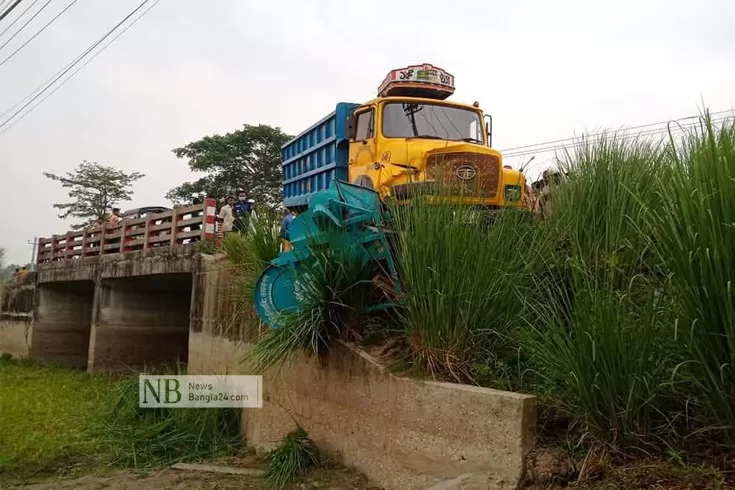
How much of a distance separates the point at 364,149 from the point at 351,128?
59 centimetres

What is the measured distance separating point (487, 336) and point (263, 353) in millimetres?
2135

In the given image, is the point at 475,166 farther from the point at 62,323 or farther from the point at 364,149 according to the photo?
the point at 62,323

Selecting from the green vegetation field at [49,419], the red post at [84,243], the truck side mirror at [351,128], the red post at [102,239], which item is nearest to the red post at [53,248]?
the red post at [84,243]

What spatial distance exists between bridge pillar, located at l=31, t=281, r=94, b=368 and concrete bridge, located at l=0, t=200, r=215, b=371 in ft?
0.09

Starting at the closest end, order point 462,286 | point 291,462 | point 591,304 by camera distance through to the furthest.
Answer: point 591,304 → point 462,286 → point 291,462

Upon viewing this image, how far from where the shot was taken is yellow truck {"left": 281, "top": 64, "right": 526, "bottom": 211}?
22.6ft

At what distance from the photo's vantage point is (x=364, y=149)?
7.98 m

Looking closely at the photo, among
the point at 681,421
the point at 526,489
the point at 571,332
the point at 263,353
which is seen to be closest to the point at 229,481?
the point at 263,353

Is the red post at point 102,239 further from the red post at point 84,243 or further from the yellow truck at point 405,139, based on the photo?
the yellow truck at point 405,139

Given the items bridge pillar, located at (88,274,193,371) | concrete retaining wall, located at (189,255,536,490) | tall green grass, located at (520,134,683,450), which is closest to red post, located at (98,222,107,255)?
bridge pillar, located at (88,274,193,371)

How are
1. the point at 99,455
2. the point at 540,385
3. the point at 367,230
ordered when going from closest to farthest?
1. the point at 540,385
2. the point at 367,230
3. the point at 99,455

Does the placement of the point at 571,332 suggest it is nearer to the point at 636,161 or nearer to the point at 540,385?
the point at 540,385

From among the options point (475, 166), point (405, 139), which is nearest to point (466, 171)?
point (475, 166)

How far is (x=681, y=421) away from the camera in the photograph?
3.04 metres
